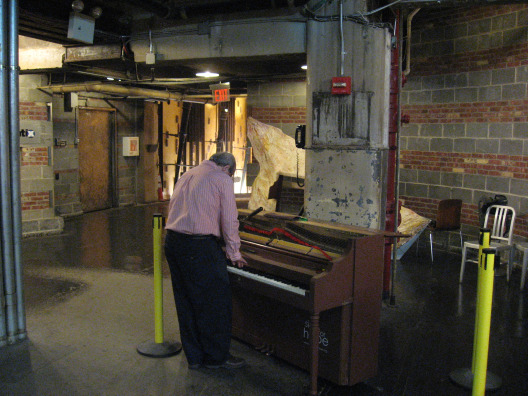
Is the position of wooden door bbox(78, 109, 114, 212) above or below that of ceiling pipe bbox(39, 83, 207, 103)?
below

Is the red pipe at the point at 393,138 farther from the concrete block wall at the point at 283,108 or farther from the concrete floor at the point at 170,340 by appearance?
the concrete block wall at the point at 283,108

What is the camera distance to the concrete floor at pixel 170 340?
358 centimetres

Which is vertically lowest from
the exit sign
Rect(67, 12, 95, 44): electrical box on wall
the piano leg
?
the piano leg

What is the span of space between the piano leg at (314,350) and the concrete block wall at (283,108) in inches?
222

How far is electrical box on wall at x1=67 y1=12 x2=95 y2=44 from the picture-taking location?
5.89 m

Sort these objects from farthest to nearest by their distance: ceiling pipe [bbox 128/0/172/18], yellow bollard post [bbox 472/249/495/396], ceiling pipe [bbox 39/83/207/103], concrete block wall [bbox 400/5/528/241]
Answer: ceiling pipe [bbox 39/83/207/103] < concrete block wall [bbox 400/5/528/241] < ceiling pipe [bbox 128/0/172/18] < yellow bollard post [bbox 472/249/495/396]

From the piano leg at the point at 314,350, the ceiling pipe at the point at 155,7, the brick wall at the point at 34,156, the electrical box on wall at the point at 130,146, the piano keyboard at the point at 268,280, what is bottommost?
the piano leg at the point at 314,350

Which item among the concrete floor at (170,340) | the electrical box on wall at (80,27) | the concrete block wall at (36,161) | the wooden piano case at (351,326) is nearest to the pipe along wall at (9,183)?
the concrete floor at (170,340)

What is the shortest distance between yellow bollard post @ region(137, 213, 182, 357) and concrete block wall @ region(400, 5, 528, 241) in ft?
15.9

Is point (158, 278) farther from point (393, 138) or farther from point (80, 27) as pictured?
point (80, 27)

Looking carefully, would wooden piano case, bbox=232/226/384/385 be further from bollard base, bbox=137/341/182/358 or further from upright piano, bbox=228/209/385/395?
bollard base, bbox=137/341/182/358

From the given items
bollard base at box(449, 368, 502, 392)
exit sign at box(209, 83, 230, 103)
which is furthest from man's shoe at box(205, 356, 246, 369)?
exit sign at box(209, 83, 230, 103)

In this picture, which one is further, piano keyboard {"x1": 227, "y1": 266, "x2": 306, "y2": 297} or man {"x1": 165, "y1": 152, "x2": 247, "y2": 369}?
man {"x1": 165, "y1": 152, "x2": 247, "y2": 369}

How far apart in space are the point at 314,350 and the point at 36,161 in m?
6.83
